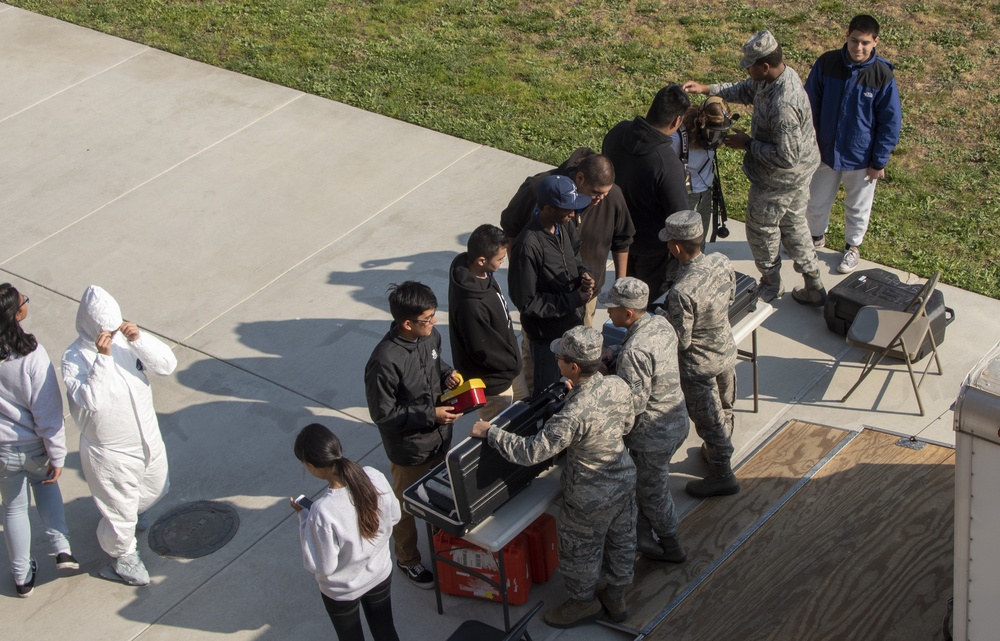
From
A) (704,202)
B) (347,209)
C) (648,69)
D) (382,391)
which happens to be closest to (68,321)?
(347,209)

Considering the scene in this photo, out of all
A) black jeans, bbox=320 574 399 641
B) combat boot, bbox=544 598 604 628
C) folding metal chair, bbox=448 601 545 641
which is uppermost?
black jeans, bbox=320 574 399 641

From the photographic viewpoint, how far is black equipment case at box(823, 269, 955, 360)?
7.21m

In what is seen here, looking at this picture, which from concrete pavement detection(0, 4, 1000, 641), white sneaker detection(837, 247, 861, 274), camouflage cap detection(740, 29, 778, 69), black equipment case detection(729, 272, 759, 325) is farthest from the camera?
white sneaker detection(837, 247, 861, 274)

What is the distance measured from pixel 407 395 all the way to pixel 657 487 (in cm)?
139

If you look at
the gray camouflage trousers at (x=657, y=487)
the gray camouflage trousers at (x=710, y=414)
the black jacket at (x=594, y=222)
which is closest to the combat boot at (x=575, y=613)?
the gray camouflage trousers at (x=657, y=487)

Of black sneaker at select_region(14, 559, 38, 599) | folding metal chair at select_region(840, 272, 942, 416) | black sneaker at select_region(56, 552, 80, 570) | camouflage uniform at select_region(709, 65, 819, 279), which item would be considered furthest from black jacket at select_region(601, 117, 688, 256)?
black sneaker at select_region(14, 559, 38, 599)

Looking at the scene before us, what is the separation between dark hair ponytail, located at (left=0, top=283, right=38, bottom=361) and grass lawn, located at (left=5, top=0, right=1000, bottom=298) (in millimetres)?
5353

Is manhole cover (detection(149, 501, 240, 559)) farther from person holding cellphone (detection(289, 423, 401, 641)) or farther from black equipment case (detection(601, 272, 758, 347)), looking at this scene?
black equipment case (detection(601, 272, 758, 347))

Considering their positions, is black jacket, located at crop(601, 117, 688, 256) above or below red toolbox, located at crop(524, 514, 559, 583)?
above

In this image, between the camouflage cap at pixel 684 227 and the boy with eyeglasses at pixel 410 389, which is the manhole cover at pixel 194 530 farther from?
the camouflage cap at pixel 684 227

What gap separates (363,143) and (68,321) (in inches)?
129

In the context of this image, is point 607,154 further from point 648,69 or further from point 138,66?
point 138,66

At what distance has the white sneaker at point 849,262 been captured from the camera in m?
8.14

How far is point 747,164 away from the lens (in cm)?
750
